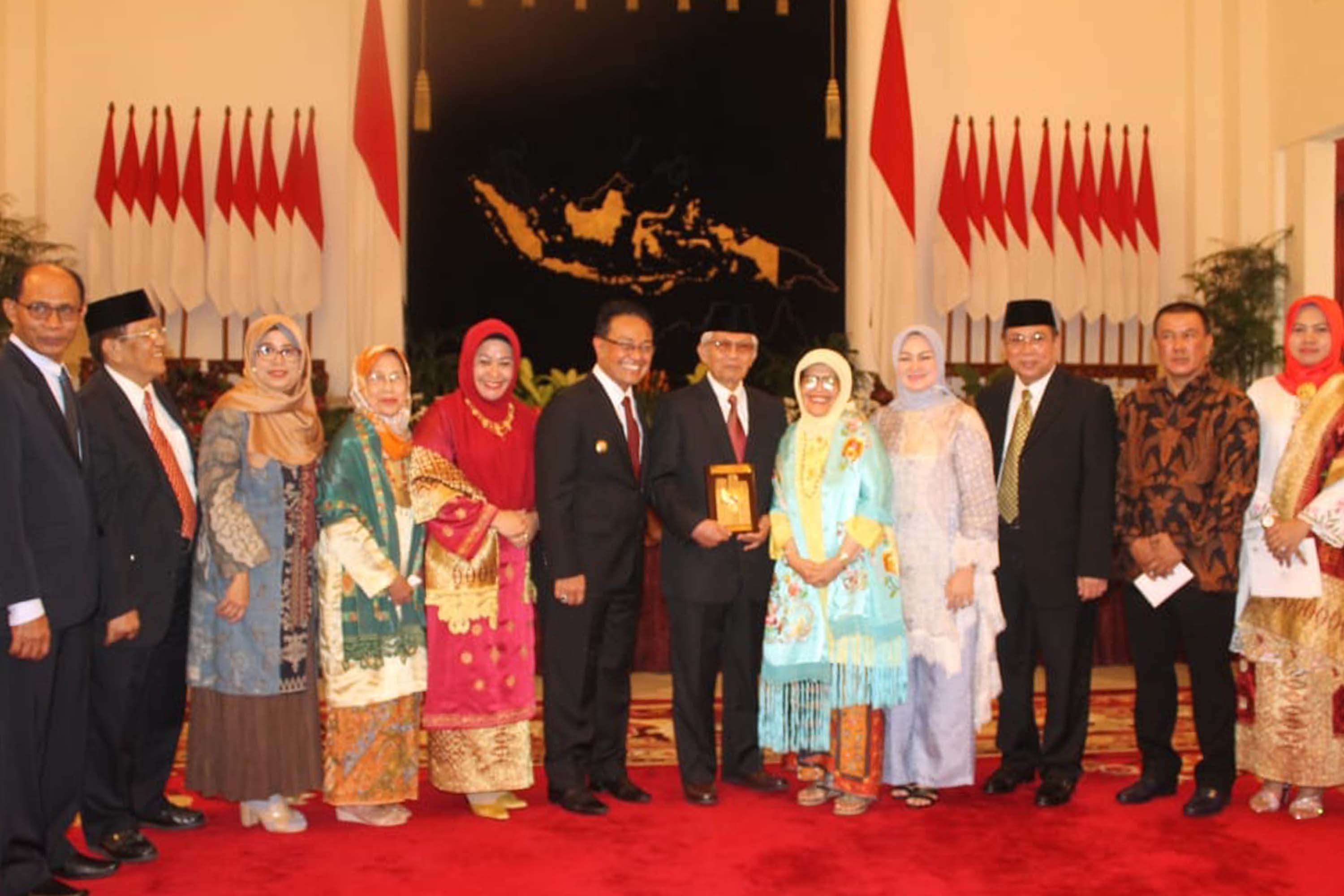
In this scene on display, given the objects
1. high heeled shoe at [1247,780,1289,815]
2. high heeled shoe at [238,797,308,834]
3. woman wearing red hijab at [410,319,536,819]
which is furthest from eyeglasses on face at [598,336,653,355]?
high heeled shoe at [1247,780,1289,815]

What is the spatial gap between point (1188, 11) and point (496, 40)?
535cm

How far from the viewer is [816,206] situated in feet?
A: 32.3

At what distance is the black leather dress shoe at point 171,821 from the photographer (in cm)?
398

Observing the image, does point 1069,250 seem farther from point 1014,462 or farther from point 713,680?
point 713,680

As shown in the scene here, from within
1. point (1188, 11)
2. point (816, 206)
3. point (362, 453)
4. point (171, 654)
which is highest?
point (1188, 11)

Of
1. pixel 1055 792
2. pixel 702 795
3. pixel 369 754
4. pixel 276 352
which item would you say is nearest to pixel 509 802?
pixel 369 754

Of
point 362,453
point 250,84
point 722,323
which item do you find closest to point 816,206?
point 250,84

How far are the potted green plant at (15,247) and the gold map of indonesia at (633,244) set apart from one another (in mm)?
2964

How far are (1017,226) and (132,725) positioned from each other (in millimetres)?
7664

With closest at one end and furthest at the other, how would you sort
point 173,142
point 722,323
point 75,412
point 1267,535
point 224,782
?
1. point 75,412
2. point 224,782
3. point 1267,535
4. point 722,323
5. point 173,142

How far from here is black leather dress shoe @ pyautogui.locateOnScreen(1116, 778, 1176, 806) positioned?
4277 millimetres

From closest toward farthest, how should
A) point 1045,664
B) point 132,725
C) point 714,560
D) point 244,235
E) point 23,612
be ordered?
point 23,612, point 132,725, point 714,560, point 1045,664, point 244,235

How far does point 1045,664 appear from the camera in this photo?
4461 mm

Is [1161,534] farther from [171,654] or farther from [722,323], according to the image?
[171,654]
